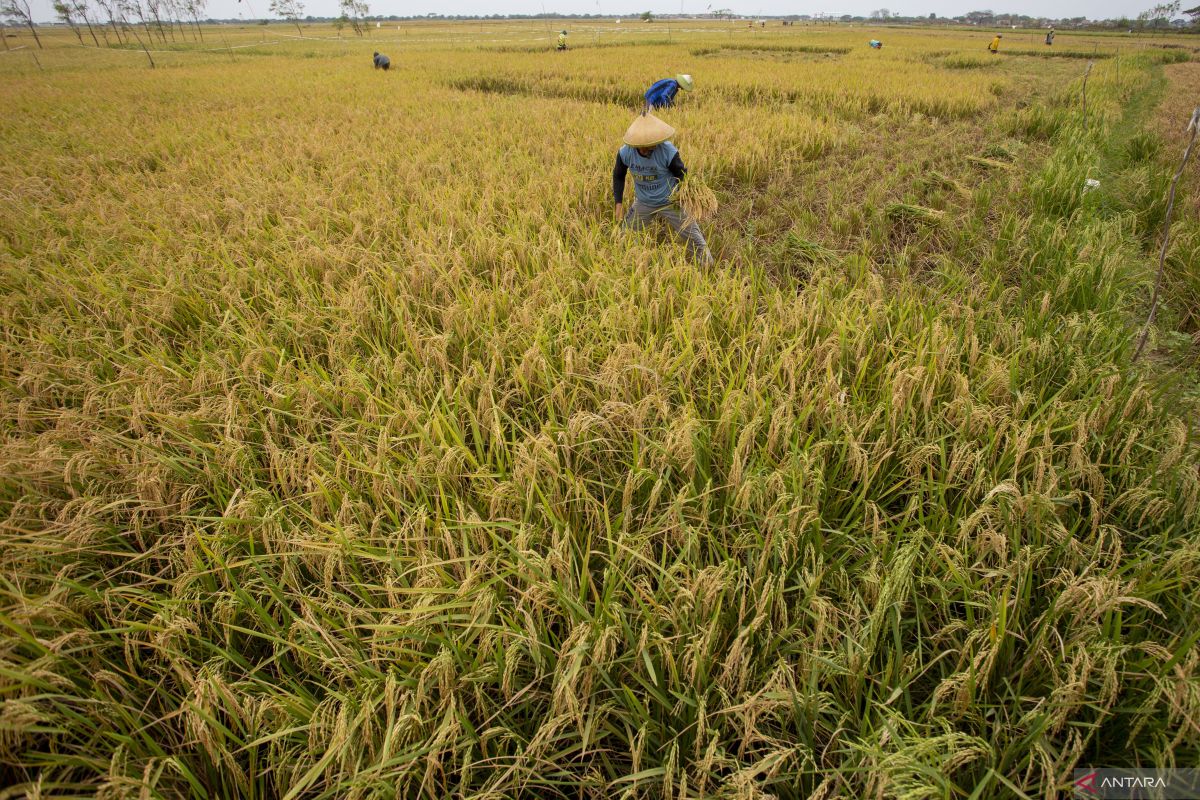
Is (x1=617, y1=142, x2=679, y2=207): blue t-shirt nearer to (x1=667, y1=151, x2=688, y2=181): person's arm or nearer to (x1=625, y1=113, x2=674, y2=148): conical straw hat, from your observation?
(x1=667, y1=151, x2=688, y2=181): person's arm

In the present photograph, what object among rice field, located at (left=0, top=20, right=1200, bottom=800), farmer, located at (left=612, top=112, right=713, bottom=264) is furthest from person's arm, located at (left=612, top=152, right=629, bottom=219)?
rice field, located at (left=0, top=20, right=1200, bottom=800)

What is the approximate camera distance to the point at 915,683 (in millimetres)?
1356

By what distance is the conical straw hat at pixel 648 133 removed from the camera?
11.4 feet

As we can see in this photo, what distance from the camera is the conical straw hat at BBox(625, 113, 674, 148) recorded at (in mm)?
3465

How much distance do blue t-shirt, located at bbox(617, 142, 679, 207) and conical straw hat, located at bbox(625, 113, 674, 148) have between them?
15 cm

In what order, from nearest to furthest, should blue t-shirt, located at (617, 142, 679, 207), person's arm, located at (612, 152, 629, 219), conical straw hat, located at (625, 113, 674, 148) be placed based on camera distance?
conical straw hat, located at (625, 113, 674, 148), blue t-shirt, located at (617, 142, 679, 207), person's arm, located at (612, 152, 629, 219)

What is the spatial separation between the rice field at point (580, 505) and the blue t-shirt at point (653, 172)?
0.35m

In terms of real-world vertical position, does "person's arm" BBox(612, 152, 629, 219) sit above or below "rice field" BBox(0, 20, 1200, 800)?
above

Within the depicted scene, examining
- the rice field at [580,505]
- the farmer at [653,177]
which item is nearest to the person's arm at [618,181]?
the farmer at [653,177]

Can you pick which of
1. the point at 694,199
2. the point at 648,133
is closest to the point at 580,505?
the point at 648,133

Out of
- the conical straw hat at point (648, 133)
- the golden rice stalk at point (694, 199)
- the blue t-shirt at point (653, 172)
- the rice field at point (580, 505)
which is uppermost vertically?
the conical straw hat at point (648, 133)

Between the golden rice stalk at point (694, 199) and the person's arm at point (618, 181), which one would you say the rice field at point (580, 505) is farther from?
the person's arm at point (618, 181)

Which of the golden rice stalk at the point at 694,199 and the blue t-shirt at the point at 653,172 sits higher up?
the blue t-shirt at the point at 653,172

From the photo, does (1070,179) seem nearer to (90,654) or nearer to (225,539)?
(225,539)
